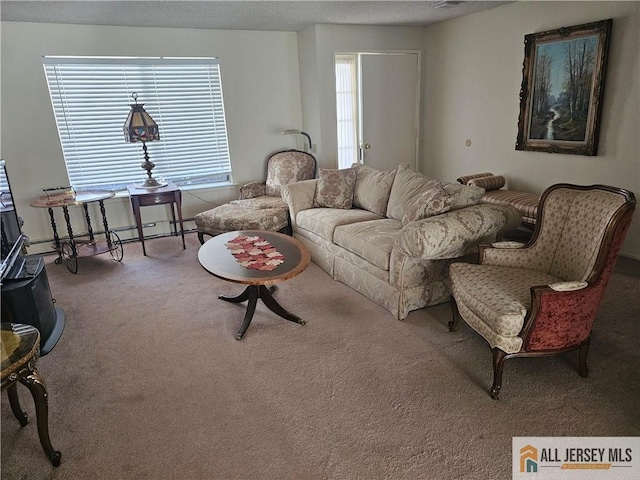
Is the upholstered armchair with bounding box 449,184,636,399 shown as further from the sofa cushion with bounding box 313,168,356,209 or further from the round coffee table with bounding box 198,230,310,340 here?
the sofa cushion with bounding box 313,168,356,209

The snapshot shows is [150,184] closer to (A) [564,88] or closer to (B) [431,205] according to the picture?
(B) [431,205]

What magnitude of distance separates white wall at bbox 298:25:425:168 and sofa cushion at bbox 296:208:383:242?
1.35 m

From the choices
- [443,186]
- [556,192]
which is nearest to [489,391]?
[556,192]

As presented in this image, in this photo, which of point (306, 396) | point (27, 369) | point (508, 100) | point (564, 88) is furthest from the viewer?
point (508, 100)

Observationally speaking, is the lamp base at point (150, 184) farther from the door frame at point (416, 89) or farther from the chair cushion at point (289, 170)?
the door frame at point (416, 89)

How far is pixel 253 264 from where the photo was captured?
2.73m

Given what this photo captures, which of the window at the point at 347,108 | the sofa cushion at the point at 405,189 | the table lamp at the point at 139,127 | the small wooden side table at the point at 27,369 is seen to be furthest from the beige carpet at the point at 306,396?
the window at the point at 347,108

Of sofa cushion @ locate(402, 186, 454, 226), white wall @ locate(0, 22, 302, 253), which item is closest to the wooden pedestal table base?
sofa cushion @ locate(402, 186, 454, 226)

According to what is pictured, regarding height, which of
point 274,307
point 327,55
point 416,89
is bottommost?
point 274,307

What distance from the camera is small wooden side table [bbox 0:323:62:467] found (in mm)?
1657

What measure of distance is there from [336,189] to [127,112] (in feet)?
8.49

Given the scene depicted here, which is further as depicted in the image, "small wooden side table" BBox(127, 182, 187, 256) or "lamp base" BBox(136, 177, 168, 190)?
"lamp base" BBox(136, 177, 168, 190)

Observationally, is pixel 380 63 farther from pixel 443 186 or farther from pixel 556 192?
pixel 556 192

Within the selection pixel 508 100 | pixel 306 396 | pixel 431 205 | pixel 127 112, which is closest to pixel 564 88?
pixel 508 100
